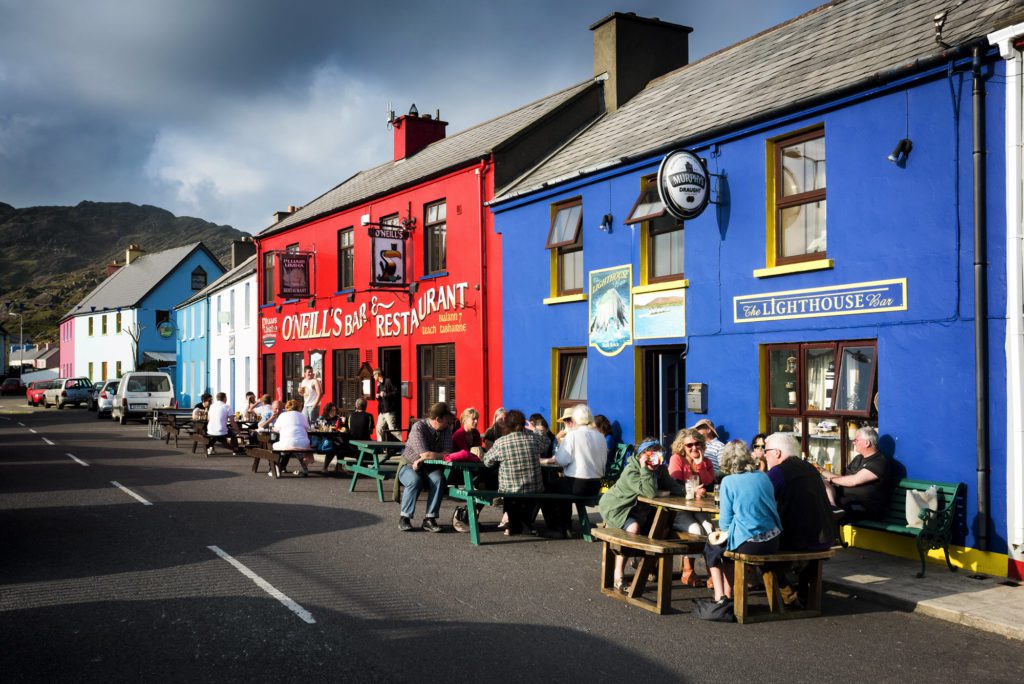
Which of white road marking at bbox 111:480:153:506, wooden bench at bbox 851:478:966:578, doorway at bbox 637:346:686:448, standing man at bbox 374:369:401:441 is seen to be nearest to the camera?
wooden bench at bbox 851:478:966:578

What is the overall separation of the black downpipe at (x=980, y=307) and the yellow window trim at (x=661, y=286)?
14.4ft

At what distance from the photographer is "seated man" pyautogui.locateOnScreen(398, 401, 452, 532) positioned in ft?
35.7

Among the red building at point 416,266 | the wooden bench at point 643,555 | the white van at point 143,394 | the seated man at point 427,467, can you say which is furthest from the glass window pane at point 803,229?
the white van at point 143,394

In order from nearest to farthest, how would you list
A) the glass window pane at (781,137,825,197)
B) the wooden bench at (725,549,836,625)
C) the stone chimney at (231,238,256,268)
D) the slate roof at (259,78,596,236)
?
the wooden bench at (725,549,836,625) < the glass window pane at (781,137,825,197) < the slate roof at (259,78,596,236) < the stone chimney at (231,238,256,268)

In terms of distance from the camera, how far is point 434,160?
22.4 m

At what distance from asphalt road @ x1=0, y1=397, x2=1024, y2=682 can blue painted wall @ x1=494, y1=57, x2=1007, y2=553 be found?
2358 mm

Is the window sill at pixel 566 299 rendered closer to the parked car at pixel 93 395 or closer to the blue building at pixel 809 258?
the blue building at pixel 809 258

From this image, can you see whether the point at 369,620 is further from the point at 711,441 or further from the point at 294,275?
the point at 294,275

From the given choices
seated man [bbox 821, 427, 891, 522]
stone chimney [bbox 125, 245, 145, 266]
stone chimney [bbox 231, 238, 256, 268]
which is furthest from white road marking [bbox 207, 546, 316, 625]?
stone chimney [bbox 125, 245, 145, 266]

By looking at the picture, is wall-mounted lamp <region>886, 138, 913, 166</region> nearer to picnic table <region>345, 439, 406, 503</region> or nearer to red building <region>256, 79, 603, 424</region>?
red building <region>256, 79, 603, 424</region>

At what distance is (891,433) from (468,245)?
11.0 meters

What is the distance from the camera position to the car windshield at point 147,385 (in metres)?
35.1

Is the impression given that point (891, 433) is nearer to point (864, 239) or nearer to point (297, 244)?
point (864, 239)

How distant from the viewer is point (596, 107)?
61.7ft
